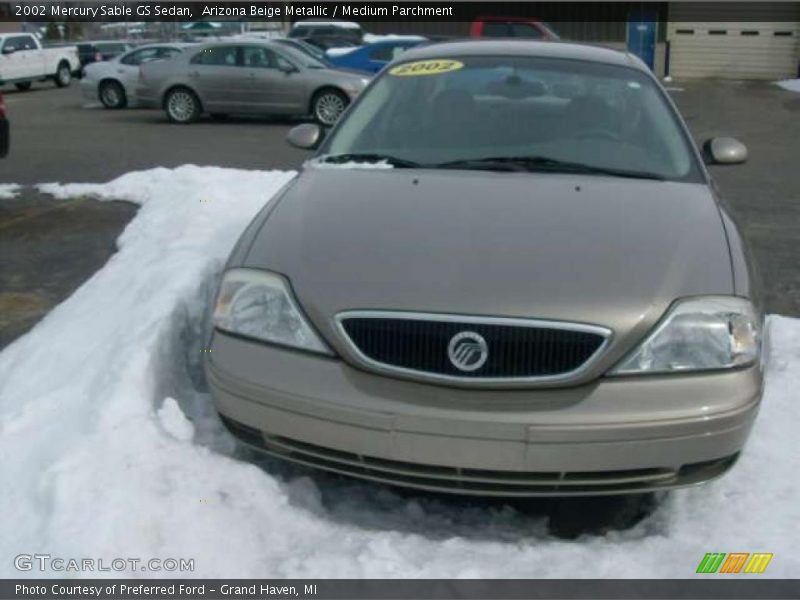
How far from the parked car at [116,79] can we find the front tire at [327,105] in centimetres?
497

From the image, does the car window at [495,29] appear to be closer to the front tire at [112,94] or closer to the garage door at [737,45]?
the garage door at [737,45]

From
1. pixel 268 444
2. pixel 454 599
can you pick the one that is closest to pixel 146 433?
pixel 268 444

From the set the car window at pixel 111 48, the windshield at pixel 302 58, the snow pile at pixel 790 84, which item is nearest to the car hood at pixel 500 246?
the windshield at pixel 302 58

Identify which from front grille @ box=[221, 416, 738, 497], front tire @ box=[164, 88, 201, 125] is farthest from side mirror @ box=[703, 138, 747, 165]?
front tire @ box=[164, 88, 201, 125]

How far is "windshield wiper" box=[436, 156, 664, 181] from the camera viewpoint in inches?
144

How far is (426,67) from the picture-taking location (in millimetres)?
4453

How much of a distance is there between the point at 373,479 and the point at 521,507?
64cm

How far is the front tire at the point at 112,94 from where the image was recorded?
18.9 m

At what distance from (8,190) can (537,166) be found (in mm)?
6484

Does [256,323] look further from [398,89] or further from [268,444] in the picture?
[398,89]

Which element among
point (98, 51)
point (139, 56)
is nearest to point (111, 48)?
point (98, 51)

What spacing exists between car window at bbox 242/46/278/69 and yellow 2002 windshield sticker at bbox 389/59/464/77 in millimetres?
11618

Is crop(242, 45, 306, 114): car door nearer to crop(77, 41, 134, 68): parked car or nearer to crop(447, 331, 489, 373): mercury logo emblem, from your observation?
crop(447, 331, 489, 373): mercury logo emblem

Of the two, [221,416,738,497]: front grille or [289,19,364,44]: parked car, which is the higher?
[289,19,364,44]: parked car
